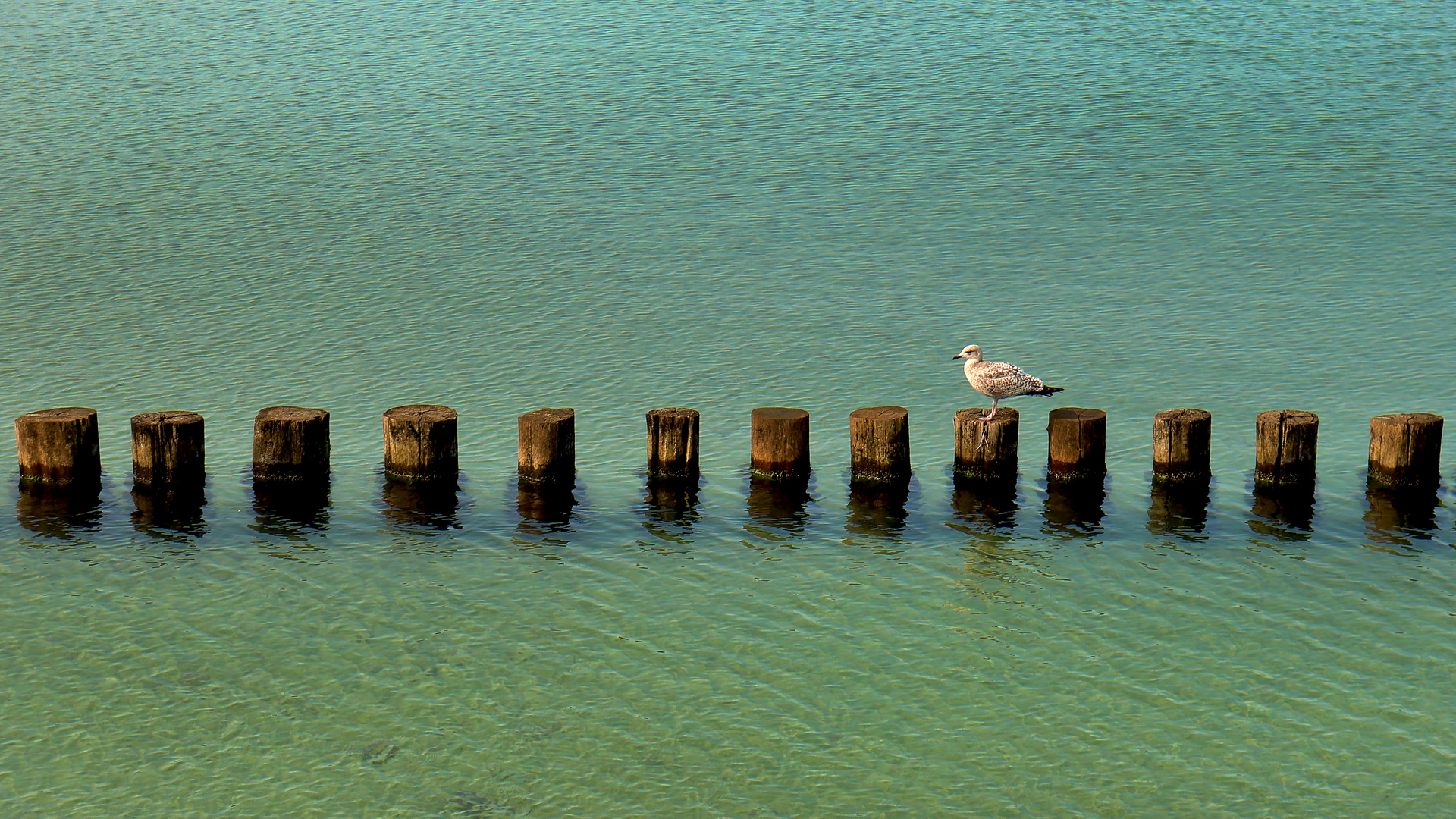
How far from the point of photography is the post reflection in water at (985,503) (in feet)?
41.8

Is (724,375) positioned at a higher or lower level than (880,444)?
higher

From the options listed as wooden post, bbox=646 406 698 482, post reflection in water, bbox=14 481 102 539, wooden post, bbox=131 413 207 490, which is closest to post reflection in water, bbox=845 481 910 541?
wooden post, bbox=646 406 698 482

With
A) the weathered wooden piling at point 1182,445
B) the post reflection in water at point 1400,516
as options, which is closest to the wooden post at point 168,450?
the weathered wooden piling at point 1182,445

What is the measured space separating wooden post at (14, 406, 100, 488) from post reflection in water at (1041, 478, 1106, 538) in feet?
27.3

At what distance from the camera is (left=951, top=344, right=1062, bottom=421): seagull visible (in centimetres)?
1278

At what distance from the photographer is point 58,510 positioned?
41.9 feet

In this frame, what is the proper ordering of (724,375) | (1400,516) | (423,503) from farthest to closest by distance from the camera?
1. (724,375)
2. (423,503)
3. (1400,516)

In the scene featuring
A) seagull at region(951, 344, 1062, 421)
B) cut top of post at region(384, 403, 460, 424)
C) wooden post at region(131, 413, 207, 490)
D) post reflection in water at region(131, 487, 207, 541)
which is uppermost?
seagull at region(951, 344, 1062, 421)

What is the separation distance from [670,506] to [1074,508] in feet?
11.5

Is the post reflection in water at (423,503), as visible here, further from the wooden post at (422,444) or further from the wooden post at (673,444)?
the wooden post at (673,444)

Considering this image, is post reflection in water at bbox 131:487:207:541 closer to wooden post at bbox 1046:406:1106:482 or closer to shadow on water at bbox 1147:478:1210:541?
wooden post at bbox 1046:406:1106:482

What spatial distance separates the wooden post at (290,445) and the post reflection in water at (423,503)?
660 mm

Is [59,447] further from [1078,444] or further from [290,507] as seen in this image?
[1078,444]

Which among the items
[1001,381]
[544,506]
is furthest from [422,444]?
[1001,381]
